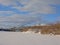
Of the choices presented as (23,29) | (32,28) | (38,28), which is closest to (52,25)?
(38,28)

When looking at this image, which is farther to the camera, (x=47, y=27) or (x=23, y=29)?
(x=23, y=29)

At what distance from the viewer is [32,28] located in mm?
23734

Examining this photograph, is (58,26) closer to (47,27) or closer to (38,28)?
(47,27)

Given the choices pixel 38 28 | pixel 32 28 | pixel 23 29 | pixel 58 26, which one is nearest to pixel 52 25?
pixel 58 26

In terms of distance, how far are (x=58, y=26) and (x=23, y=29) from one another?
21.2 ft

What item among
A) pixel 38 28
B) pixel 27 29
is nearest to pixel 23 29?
pixel 27 29

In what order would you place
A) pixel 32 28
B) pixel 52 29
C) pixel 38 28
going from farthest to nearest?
pixel 32 28 → pixel 38 28 → pixel 52 29

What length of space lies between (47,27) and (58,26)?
4.46 ft

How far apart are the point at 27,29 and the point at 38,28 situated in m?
2.56

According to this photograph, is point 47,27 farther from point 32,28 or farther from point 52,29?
point 32,28

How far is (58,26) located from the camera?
20094mm

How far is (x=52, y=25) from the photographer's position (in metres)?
20.5

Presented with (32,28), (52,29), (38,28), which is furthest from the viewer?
(32,28)

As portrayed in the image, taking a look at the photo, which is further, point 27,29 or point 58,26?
point 27,29
